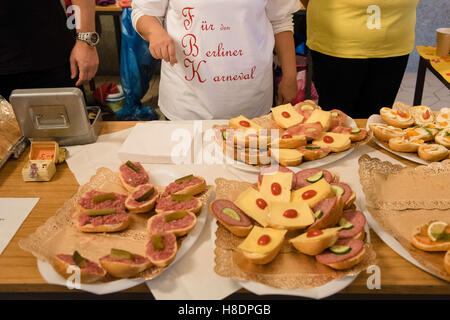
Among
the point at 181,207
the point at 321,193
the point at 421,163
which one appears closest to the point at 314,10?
the point at 421,163

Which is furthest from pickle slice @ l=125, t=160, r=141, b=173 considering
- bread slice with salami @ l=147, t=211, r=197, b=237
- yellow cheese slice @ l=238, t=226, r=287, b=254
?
yellow cheese slice @ l=238, t=226, r=287, b=254

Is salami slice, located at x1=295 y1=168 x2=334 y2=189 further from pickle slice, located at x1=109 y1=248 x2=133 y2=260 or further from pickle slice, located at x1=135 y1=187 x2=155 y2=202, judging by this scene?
pickle slice, located at x1=109 y1=248 x2=133 y2=260

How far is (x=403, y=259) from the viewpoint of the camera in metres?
1.03

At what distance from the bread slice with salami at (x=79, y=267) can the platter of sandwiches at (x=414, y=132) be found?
108 cm

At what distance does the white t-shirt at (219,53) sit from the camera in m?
1.60

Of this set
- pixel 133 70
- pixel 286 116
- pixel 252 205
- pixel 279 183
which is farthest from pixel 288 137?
pixel 133 70

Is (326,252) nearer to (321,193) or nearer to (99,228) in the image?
(321,193)

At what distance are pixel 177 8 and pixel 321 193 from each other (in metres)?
0.96

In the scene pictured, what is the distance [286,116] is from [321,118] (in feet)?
0.44

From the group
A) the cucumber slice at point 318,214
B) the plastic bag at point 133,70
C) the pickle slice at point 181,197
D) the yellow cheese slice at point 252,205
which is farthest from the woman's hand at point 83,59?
the plastic bag at point 133,70

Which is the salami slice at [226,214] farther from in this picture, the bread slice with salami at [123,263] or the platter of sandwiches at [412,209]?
the platter of sandwiches at [412,209]

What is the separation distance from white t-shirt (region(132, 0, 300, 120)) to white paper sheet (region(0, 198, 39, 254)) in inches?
30.9

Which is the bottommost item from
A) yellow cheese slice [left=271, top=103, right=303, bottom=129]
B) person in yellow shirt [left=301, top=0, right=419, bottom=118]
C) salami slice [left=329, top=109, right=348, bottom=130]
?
salami slice [left=329, top=109, right=348, bottom=130]

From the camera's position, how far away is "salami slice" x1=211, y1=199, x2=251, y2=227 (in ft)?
3.48
